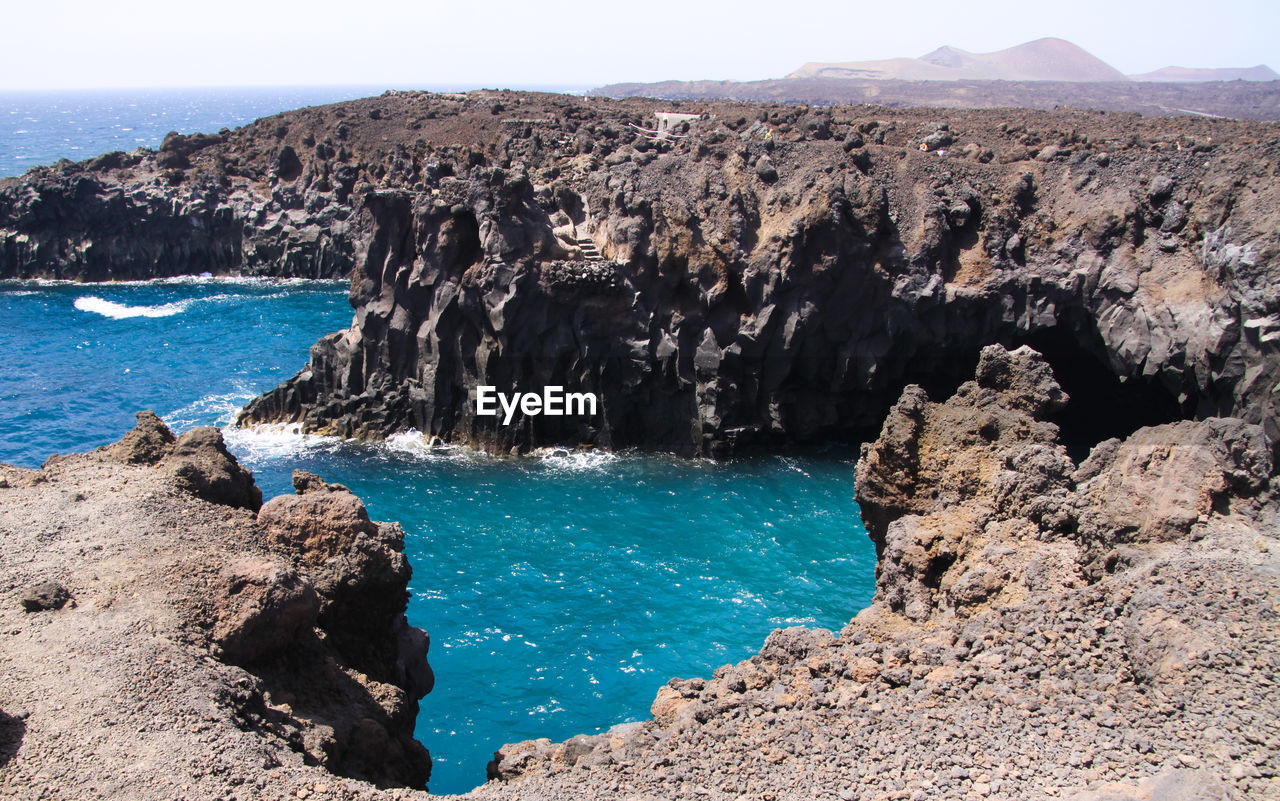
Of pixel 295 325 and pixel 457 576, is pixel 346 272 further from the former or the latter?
pixel 457 576

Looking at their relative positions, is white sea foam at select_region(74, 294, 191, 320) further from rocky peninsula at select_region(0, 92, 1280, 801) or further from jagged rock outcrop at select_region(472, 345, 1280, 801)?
jagged rock outcrop at select_region(472, 345, 1280, 801)

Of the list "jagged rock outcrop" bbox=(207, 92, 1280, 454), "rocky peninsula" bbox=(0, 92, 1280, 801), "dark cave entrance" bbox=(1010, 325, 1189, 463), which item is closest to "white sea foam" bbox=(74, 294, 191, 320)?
"rocky peninsula" bbox=(0, 92, 1280, 801)

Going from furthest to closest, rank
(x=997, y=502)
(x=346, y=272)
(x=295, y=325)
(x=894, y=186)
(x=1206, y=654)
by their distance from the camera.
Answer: (x=346, y=272)
(x=295, y=325)
(x=894, y=186)
(x=997, y=502)
(x=1206, y=654)

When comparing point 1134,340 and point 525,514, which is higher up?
point 1134,340

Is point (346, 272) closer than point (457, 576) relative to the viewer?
No

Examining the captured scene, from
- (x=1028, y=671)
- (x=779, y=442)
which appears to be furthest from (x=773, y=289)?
(x=1028, y=671)

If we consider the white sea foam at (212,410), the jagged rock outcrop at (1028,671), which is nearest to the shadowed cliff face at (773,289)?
the white sea foam at (212,410)

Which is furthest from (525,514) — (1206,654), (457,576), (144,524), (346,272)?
(346,272)
